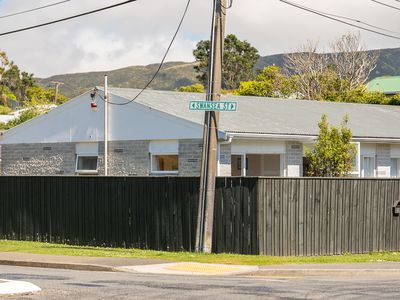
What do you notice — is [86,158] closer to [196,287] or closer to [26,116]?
[196,287]

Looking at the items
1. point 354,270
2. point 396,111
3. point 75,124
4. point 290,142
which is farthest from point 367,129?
point 354,270

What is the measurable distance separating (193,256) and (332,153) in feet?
24.9

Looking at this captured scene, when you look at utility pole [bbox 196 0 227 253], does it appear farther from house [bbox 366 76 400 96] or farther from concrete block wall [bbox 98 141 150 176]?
house [bbox 366 76 400 96]

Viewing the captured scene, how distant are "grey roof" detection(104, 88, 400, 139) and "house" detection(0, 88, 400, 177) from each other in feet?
0.15

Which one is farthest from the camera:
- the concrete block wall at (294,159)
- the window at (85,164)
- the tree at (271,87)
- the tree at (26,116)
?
the tree at (271,87)

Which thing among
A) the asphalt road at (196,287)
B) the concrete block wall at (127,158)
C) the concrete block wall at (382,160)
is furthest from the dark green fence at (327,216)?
the concrete block wall at (127,158)

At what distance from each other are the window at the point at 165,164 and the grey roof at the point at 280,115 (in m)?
1.49

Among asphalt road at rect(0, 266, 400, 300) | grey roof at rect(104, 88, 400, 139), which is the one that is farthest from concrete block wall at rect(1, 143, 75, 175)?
asphalt road at rect(0, 266, 400, 300)

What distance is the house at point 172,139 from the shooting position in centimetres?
2605

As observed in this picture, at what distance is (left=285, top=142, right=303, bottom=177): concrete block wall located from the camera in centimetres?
2723

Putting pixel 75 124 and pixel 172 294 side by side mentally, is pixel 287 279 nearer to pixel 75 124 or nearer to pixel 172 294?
pixel 172 294

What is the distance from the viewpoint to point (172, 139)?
2636 centimetres

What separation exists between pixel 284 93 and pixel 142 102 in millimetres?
34833

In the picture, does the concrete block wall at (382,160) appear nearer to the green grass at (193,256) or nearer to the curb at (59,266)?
the green grass at (193,256)
